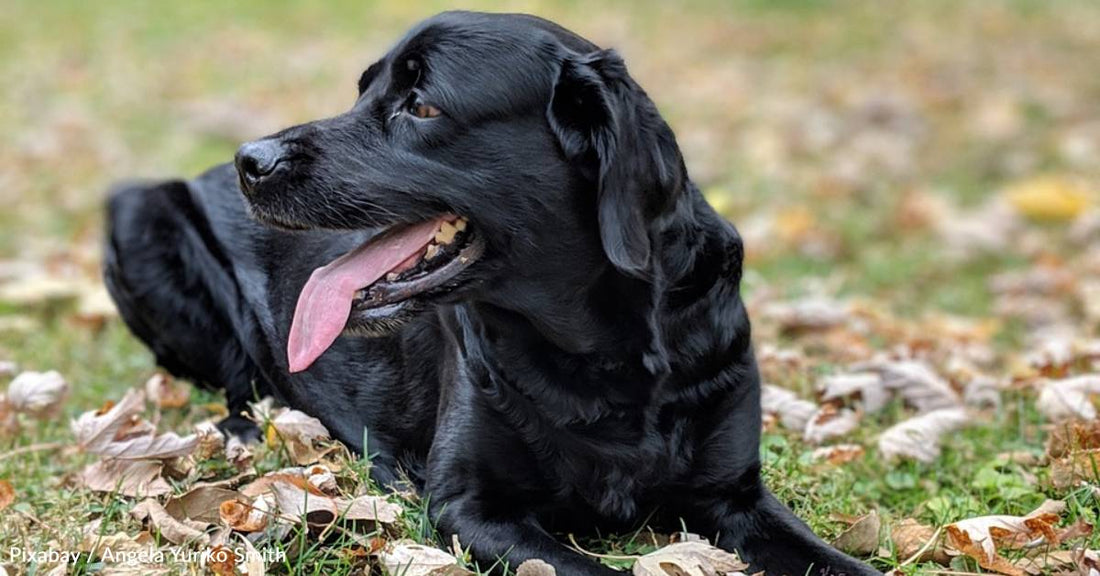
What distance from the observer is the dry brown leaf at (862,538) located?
3238mm

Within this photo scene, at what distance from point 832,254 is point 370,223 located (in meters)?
4.88

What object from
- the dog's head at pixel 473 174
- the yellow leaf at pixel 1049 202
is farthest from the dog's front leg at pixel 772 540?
the yellow leaf at pixel 1049 202

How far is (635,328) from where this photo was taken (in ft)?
10.2

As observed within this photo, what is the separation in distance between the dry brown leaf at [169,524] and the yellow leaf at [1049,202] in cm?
638

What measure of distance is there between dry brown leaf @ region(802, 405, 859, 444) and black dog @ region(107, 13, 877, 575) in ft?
2.75

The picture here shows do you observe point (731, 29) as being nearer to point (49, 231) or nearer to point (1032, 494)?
point (49, 231)

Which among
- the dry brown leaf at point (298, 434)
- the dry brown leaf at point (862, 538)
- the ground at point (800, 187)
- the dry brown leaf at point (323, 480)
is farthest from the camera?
the ground at point (800, 187)

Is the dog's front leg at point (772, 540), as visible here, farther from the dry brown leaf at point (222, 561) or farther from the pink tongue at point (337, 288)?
the dry brown leaf at point (222, 561)

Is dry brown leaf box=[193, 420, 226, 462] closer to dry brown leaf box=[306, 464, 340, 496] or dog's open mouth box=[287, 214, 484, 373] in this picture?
dry brown leaf box=[306, 464, 340, 496]

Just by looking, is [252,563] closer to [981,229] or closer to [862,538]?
[862,538]

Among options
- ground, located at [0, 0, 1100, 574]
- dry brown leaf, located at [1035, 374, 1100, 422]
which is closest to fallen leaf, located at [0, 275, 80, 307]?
ground, located at [0, 0, 1100, 574]

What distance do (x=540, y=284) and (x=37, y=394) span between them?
2066 mm

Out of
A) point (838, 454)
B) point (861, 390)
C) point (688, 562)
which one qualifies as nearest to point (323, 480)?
point (688, 562)

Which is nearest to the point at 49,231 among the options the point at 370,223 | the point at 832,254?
the point at 832,254
